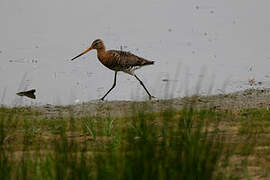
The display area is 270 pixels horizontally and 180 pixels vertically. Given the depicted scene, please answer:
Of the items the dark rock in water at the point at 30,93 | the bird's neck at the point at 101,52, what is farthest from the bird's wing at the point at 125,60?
the dark rock in water at the point at 30,93

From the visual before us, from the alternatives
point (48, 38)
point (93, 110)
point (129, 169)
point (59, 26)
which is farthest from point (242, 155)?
point (59, 26)

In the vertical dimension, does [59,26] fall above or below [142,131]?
above

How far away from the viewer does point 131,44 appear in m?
17.7

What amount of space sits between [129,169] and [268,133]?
3.84m

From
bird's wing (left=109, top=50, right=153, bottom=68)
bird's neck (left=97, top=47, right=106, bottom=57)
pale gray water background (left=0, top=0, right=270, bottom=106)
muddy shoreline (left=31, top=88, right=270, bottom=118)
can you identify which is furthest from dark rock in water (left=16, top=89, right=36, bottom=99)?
bird's wing (left=109, top=50, right=153, bottom=68)

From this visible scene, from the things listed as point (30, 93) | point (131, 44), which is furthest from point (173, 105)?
point (131, 44)

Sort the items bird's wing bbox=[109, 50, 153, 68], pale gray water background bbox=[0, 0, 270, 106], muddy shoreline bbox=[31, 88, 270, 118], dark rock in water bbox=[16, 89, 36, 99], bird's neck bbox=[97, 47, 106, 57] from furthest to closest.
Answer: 1. pale gray water background bbox=[0, 0, 270, 106]
2. bird's neck bbox=[97, 47, 106, 57]
3. dark rock in water bbox=[16, 89, 36, 99]
4. bird's wing bbox=[109, 50, 153, 68]
5. muddy shoreline bbox=[31, 88, 270, 118]

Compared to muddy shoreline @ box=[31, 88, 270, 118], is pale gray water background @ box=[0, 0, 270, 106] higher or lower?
higher

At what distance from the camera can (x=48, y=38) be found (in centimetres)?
1881

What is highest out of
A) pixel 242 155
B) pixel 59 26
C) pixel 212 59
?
pixel 59 26

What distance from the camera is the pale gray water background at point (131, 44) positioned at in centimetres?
1382

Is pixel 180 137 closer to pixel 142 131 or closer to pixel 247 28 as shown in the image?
pixel 142 131

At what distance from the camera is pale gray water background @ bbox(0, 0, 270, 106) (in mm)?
13820

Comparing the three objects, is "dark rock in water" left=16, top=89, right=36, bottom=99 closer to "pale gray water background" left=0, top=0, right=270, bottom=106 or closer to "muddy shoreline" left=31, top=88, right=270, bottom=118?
"pale gray water background" left=0, top=0, right=270, bottom=106
